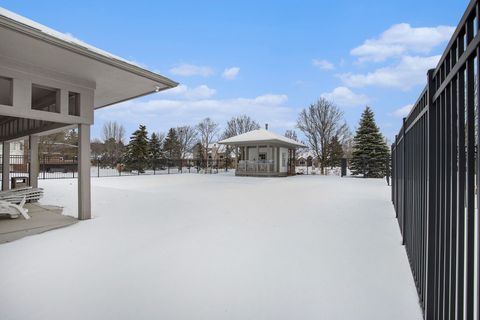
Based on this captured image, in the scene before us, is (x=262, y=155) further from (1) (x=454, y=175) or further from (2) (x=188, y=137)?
(2) (x=188, y=137)

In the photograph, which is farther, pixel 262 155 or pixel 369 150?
pixel 262 155

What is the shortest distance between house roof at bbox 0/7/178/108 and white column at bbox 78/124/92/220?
973mm

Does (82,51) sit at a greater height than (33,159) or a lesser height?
greater

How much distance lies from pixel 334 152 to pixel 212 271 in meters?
27.1

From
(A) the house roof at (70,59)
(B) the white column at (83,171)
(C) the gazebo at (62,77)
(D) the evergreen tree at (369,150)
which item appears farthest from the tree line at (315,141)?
(B) the white column at (83,171)

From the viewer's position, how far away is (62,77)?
5156 mm

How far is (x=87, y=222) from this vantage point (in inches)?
211

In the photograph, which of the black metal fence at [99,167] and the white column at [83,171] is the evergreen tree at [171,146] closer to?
the black metal fence at [99,167]

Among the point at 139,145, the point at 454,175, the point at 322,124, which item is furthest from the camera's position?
the point at 139,145

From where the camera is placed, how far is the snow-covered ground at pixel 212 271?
2.35m

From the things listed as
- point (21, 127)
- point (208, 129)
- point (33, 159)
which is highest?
point (208, 129)

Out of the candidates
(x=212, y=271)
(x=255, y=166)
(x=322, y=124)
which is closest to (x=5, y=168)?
(x=212, y=271)

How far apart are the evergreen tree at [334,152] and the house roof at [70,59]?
23.9 m

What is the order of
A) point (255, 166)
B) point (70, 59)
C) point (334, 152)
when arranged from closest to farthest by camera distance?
1. point (70, 59)
2. point (255, 166)
3. point (334, 152)
